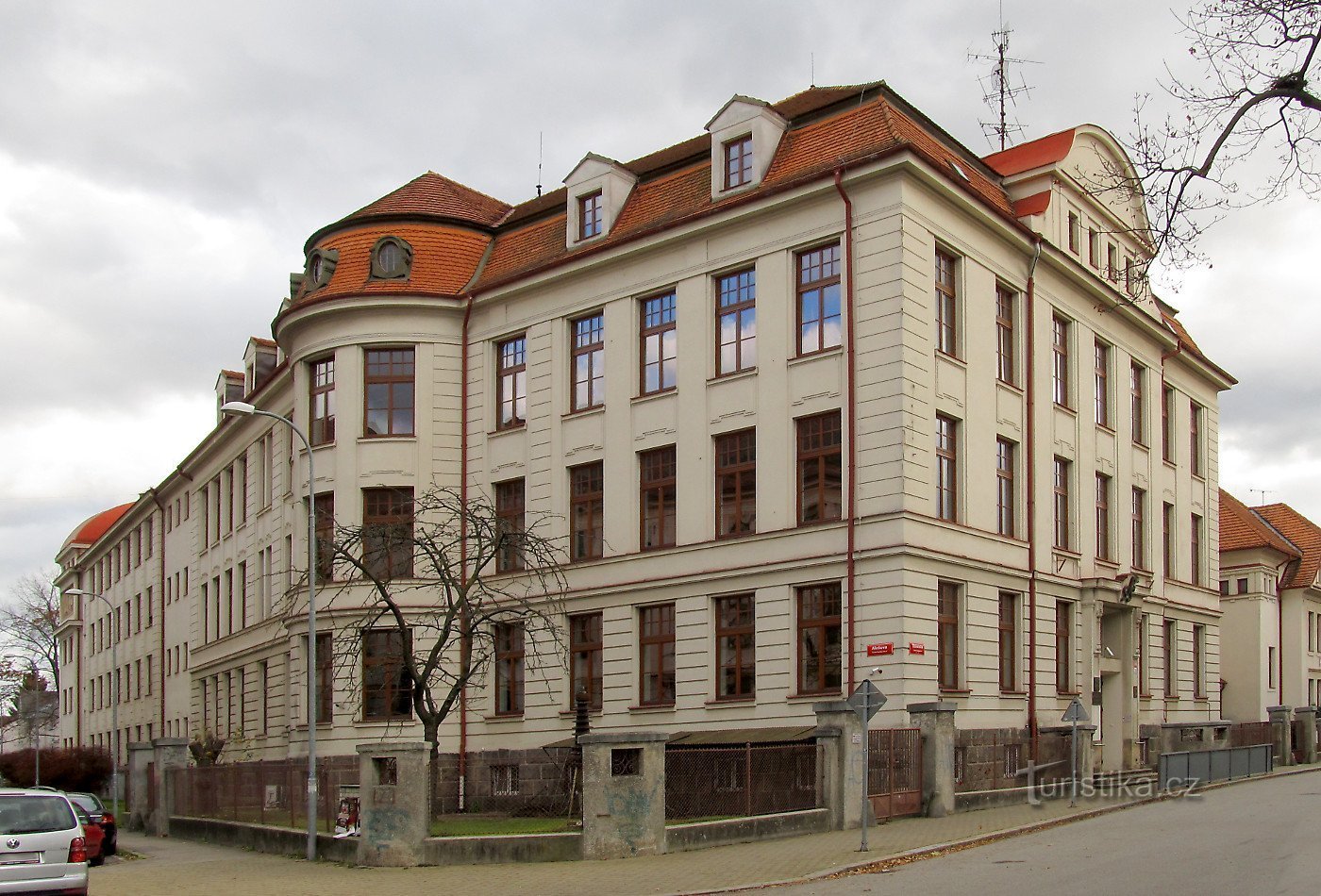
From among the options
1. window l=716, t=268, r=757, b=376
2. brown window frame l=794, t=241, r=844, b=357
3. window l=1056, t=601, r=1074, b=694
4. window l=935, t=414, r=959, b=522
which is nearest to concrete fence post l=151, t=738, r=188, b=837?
window l=716, t=268, r=757, b=376

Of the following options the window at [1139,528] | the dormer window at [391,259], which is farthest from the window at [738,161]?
the window at [1139,528]

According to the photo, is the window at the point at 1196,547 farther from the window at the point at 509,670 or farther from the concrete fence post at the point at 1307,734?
the window at the point at 509,670

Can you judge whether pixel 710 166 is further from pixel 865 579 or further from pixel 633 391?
pixel 865 579

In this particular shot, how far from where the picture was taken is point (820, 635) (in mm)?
28953

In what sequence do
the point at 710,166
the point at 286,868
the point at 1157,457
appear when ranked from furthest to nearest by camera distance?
the point at 1157,457
the point at 710,166
the point at 286,868

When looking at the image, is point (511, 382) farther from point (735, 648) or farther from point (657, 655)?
point (735, 648)

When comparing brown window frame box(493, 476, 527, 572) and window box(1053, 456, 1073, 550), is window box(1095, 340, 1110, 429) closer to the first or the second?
window box(1053, 456, 1073, 550)

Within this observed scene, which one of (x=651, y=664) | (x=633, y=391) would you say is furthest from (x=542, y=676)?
(x=633, y=391)

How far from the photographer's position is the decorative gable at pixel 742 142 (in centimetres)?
3156

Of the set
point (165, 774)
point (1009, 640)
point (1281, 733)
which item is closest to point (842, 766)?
point (1009, 640)

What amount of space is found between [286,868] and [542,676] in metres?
10.9

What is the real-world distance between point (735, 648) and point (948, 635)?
421cm

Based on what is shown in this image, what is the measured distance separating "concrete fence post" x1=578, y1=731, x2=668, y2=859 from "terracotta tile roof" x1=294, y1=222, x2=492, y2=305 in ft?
57.7

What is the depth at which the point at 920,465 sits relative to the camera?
28.5 metres
